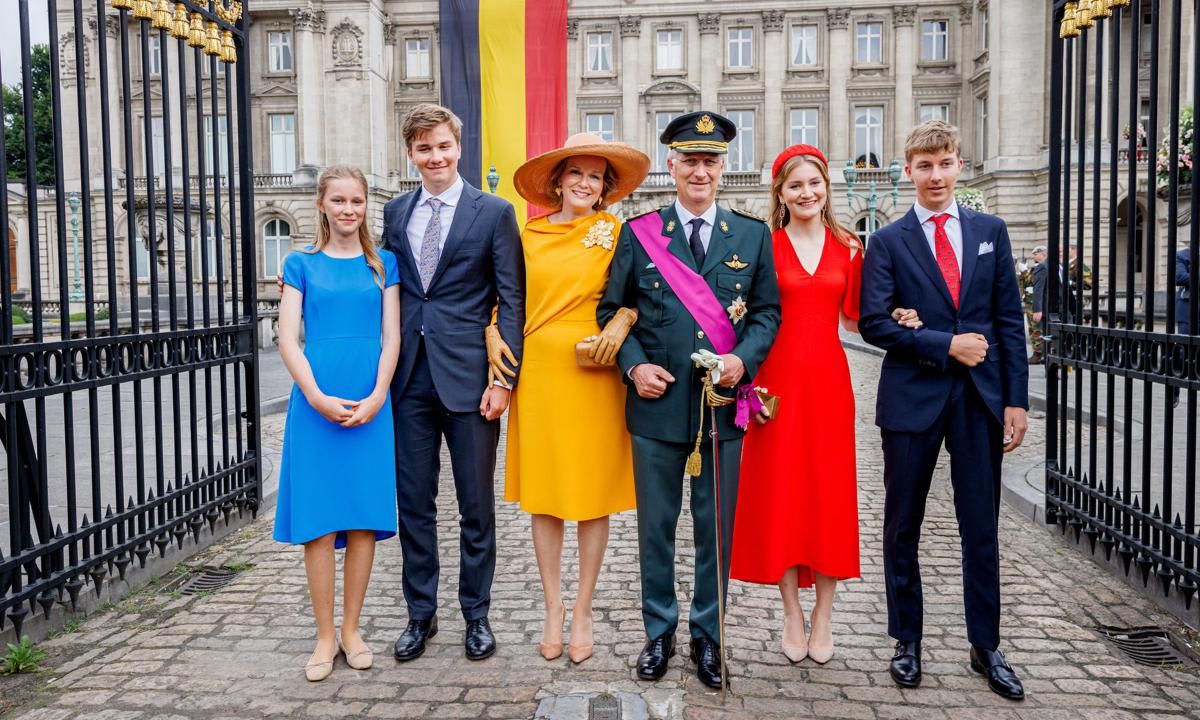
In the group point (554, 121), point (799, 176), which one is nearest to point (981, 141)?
point (554, 121)

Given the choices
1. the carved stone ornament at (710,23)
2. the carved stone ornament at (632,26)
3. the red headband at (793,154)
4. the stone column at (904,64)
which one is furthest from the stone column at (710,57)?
the red headband at (793,154)

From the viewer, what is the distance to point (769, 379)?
4254 millimetres

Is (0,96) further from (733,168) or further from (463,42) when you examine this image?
(733,168)

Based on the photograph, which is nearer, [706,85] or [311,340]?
[311,340]

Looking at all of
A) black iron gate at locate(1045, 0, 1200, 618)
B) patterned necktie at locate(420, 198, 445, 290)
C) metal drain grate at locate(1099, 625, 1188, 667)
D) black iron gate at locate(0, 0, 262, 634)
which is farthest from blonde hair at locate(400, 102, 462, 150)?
metal drain grate at locate(1099, 625, 1188, 667)

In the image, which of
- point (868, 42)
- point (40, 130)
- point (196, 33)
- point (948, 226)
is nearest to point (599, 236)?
→ point (948, 226)

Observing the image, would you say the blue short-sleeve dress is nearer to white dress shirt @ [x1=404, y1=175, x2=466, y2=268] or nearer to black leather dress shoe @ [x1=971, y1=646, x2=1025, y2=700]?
white dress shirt @ [x1=404, y1=175, x2=466, y2=268]

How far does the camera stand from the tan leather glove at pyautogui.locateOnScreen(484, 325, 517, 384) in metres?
4.22

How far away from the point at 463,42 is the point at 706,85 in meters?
37.2

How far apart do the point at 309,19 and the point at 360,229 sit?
44818 mm

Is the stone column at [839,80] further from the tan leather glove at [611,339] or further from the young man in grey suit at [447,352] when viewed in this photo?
the tan leather glove at [611,339]

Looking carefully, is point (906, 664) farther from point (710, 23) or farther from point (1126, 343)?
point (710, 23)

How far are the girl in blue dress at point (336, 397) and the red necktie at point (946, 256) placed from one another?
2.41 meters

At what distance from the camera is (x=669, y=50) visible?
150 feet
